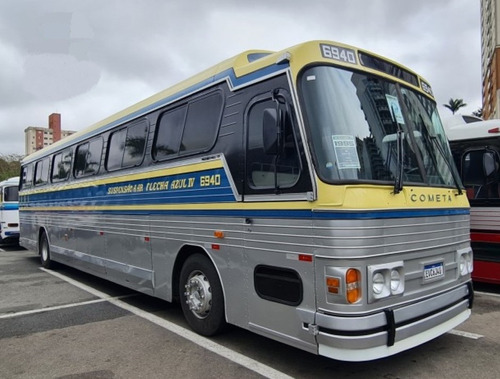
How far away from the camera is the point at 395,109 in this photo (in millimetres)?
4504

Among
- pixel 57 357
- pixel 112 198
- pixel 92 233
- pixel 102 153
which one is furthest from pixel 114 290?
pixel 57 357

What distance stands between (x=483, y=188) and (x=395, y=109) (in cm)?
393

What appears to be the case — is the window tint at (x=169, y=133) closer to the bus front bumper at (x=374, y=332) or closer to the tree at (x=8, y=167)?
the bus front bumper at (x=374, y=332)

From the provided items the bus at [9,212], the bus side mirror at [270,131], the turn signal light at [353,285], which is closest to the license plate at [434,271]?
the turn signal light at [353,285]

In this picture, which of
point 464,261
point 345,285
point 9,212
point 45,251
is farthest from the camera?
point 9,212

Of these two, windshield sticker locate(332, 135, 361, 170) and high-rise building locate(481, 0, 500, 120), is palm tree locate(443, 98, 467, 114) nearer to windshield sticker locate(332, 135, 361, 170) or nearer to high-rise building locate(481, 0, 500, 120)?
high-rise building locate(481, 0, 500, 120)

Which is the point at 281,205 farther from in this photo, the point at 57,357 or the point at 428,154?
the point at 57,357

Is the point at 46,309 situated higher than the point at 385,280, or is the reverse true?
the point at 385,280

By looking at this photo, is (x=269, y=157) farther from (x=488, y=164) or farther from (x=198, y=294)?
(x=488, y=164)

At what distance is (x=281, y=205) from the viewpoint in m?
4.20

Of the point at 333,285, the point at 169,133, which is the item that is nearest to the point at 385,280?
the point at 333,285

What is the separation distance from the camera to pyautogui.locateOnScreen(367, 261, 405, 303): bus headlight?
371 cm

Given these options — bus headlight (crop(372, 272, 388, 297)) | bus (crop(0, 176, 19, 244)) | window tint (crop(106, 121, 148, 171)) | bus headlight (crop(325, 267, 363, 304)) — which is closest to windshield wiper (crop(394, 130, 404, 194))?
bus headlight (crop(372, 272, 388, 297))

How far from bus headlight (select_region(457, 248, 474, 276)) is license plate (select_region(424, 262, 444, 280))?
43 centimetres
